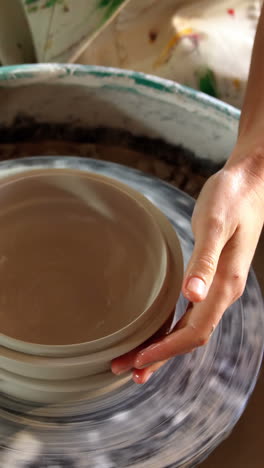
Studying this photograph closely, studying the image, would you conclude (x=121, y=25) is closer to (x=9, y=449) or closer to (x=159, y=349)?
(x=159, y=349)

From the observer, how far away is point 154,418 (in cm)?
81

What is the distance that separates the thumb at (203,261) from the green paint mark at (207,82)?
Result: 0.77 meters

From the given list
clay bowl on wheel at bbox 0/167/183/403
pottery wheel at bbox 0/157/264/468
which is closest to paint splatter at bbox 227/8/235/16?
clay bowl on wheel at bbox 0/167/183/403

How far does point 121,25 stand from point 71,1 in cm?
18

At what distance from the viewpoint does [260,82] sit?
103 cm

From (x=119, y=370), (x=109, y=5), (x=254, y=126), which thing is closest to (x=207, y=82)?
(x=109, y=5)

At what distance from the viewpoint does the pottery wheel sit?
759mm

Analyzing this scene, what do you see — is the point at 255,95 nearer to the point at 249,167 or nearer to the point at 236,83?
the point at 249,167

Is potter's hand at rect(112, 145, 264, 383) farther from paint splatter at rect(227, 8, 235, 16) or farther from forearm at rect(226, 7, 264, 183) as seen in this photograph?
paint splatter at rect(227, 8, 235, 16)

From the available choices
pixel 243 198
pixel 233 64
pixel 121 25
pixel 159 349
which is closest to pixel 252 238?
pixel 243 198

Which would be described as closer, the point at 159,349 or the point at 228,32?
the point at 159,349

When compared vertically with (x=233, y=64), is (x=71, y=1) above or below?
above

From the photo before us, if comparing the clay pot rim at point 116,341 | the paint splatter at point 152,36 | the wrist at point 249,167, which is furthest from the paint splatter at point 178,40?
the clay pot rim at point 116,341

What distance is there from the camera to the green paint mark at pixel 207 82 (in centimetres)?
141
